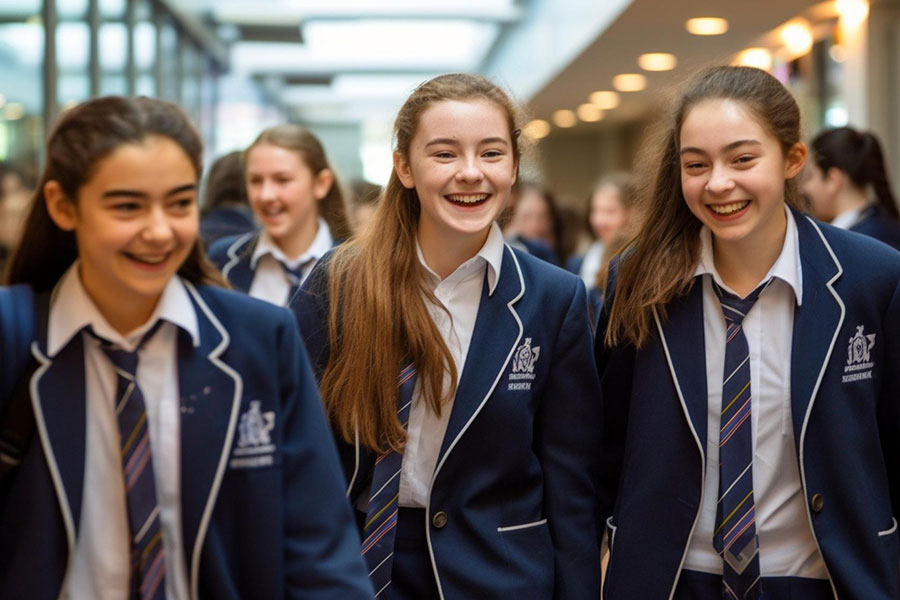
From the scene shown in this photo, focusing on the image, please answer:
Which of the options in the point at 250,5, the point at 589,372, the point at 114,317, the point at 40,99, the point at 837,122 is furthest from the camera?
the point at 250,5

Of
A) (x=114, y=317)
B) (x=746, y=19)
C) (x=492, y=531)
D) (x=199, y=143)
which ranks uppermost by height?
(x=746, y=19)

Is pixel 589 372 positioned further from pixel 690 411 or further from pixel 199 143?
pixel 199 143

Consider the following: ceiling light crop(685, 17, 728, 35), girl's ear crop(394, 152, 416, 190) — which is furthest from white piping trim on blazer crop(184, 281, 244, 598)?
ceiling light crop(685, 17, 728, 35)

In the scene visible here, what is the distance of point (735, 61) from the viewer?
43.2 feet

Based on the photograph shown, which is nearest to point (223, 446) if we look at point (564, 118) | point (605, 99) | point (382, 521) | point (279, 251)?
point (382, 521)

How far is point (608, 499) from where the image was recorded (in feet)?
11.5

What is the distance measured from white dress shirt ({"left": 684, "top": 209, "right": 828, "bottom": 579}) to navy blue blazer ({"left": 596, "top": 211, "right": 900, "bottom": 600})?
4cm

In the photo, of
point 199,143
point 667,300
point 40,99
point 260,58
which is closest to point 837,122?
point 40,99

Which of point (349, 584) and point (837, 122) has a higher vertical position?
point (837, 122)

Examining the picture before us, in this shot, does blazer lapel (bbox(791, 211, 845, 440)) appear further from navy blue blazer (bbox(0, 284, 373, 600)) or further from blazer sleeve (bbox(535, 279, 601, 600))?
navy blue blazer (bbox(0, 284, 373, 600))

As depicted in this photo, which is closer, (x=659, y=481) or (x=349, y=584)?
(x=349, y=584)

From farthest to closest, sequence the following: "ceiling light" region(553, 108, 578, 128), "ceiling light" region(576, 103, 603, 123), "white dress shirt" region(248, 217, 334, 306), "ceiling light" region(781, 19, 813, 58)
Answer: "ceiling light" region(553, 108, 578, 128), "ceiling light" region(576, 103, 603, 123), "ceiling light" region(781, 19, 813, 58), "white dress shirt" region(248, 217, 334, 306)

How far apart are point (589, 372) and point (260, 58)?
17846mm

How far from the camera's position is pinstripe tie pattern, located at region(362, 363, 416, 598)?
10.4ft
